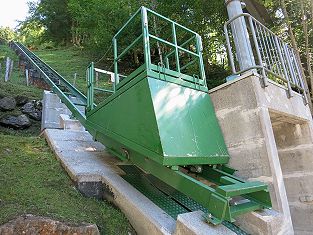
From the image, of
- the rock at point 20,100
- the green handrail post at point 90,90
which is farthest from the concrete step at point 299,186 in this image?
the rock at point 20,100

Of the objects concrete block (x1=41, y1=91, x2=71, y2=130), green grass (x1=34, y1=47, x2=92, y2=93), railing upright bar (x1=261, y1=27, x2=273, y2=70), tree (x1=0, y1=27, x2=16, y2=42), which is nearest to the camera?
railing upright bar (x1=261, y1=27, x2=273, y2=70)

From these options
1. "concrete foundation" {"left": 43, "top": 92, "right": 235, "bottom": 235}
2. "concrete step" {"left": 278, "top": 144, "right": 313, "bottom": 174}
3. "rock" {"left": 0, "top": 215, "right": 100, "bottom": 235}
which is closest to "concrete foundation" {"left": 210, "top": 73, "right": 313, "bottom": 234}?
"concrete step" {"left": 278, "top": 144, "right": 313, "bottom": 174}

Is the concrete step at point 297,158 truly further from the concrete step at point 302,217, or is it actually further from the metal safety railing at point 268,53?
the metal safety railing at point 268,53

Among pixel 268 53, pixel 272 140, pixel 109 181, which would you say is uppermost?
pixel 268 53

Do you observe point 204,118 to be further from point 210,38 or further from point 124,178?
point 210,38

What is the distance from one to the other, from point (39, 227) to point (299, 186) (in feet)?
12.4

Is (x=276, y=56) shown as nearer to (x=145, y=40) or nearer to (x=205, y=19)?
(x=145, y=40)

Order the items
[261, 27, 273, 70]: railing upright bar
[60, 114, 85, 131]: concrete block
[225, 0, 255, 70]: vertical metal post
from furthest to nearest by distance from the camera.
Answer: [60, 114, 85, 131]: concrete block, [261, 27, 273, 70]: railing upright bar, [225, 0, 255, 70]: vertical metal post

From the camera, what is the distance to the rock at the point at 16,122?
25.3 feet

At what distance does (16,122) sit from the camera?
7.82 metres

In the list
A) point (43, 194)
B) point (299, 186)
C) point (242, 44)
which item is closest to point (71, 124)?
point (43, 194)

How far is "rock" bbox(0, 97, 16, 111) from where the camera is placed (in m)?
8.25

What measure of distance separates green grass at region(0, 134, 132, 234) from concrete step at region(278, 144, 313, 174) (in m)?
2.90

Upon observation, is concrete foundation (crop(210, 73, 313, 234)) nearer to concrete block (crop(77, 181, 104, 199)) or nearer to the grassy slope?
the grassy slope
